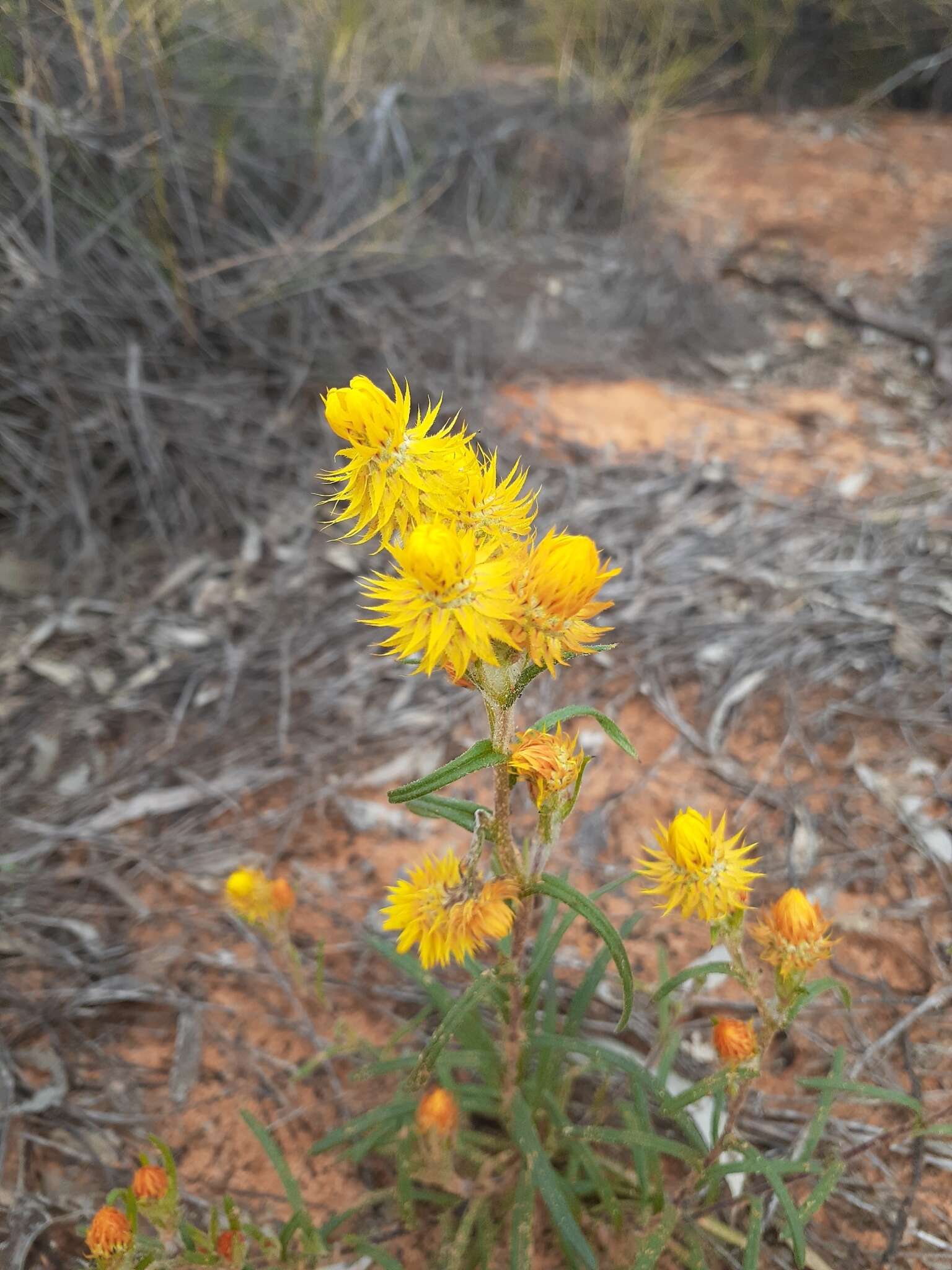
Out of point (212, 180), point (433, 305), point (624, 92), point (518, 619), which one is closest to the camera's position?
point (518, 619)

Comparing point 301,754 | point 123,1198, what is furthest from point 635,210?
point 123,1198

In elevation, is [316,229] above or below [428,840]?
above

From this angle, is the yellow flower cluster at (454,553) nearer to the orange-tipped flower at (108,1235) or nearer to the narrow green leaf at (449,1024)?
the narrow green leaf at (449,1024)

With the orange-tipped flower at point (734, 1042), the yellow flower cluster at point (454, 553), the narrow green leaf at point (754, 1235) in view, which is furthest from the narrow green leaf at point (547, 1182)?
the yellow flower cluster at point (454, 553)

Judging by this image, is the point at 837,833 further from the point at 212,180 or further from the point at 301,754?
the point at 212,180

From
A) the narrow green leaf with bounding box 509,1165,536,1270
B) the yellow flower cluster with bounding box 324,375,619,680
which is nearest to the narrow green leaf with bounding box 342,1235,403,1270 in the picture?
the narrow green leaf with bounding box 509,1165,536,1270
